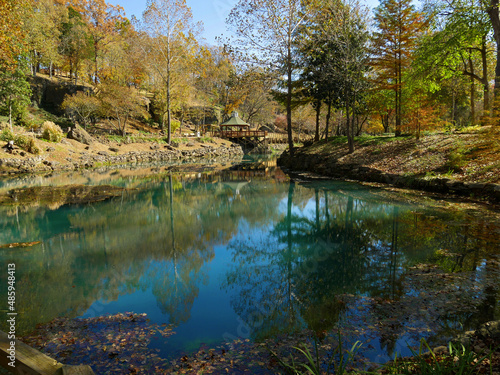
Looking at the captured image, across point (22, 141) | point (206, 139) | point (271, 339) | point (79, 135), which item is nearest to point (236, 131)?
point (206, 139)

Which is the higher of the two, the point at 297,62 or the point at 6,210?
the point at 297,62

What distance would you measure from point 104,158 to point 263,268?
23.6 m

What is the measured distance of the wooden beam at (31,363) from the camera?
5.88ft

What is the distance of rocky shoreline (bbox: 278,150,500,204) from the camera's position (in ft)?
34.7

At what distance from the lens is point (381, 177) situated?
15125 millimetres

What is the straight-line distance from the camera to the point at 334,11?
1803 centimetres

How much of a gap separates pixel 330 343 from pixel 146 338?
82.4 inches

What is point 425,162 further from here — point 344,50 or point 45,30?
point 45,30

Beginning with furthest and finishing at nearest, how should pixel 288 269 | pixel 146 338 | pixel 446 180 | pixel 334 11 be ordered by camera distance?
1. pixel 334 11
2. pixel 446 180
3. pixel 288 269
4. pixel 146 338

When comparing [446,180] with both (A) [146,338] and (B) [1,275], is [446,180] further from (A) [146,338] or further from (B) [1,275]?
(B) [1,275]

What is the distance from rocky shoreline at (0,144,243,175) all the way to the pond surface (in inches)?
420

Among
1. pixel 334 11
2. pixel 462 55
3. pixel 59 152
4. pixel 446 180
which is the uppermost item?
pixel 334 11

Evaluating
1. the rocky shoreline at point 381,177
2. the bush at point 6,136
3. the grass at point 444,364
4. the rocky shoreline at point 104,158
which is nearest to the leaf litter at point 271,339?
the grass at point 444,364

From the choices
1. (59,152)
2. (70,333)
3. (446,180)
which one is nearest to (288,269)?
(70,333)
